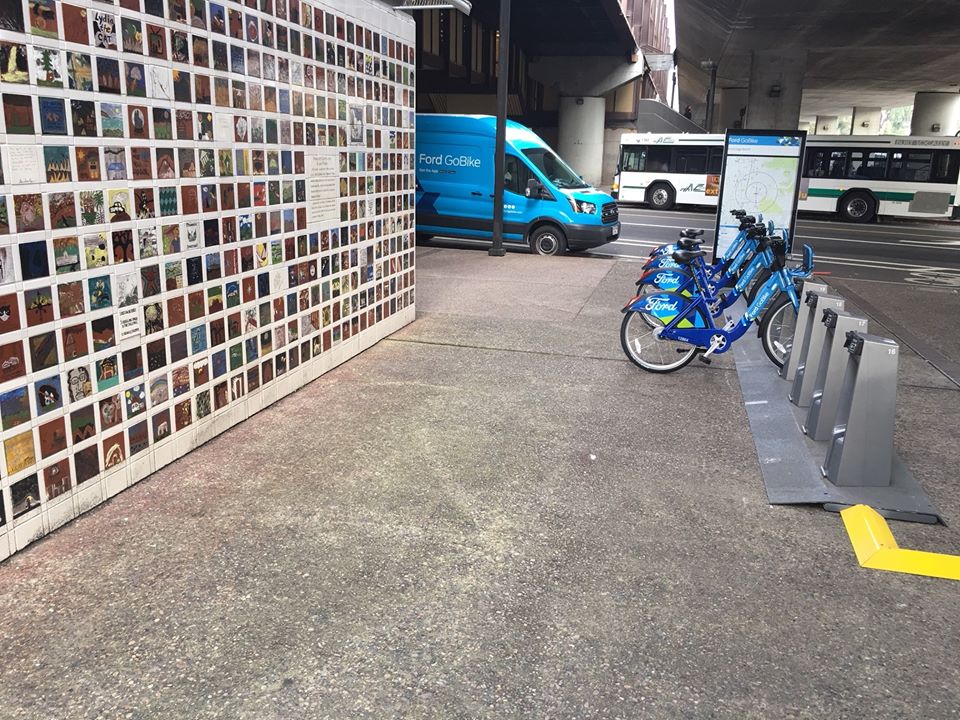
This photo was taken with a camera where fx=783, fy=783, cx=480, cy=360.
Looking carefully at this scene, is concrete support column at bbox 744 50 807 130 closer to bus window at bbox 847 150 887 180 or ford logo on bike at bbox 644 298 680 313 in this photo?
bus window at bbox 847 150 887 180

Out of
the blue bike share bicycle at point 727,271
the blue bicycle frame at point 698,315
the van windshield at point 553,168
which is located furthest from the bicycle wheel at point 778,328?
the van windshield at point 553,168

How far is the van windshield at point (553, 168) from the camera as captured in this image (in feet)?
46.7

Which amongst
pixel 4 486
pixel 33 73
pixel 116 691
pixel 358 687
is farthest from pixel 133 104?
pixel 358 687

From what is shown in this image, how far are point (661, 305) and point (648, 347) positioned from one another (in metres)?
0.53

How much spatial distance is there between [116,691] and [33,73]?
2.49 m

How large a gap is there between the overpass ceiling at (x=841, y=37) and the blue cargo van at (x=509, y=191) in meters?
11.5

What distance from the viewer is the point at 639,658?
111 inches

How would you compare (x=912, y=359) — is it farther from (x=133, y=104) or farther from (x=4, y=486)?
(x=4, y=486)

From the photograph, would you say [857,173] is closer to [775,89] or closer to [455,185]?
[775,89]

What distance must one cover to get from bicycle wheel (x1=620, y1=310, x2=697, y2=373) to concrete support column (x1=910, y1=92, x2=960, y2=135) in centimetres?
4044

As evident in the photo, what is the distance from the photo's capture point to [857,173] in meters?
24.5

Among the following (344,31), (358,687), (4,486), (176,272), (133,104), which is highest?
(344,31)

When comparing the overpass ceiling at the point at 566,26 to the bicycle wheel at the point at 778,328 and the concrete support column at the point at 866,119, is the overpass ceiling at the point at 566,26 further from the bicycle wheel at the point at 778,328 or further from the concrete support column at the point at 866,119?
the concrete support column at the point at 866,119

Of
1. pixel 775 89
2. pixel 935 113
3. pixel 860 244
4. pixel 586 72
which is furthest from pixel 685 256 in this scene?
pixel 935 113
